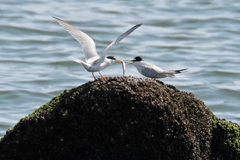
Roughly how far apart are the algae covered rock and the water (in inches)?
157

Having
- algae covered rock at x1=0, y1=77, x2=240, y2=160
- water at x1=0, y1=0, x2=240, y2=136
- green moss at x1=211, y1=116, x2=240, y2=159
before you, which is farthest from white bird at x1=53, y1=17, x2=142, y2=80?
water at x1=0, y1=0, x2=240, y2=136

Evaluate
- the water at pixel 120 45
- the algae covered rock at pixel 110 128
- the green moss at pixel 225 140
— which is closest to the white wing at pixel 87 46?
the algae covered rock at pixel 110 128

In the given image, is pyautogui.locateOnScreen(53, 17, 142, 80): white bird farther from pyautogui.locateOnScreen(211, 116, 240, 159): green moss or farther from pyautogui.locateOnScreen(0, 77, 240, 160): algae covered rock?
pyautogui.locateOnScreen(211, 116, 240, 159): green moss

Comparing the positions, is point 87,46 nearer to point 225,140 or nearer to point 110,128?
point 110,128

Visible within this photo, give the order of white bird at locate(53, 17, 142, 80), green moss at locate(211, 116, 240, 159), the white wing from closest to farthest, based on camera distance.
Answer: green moss at locate(211, 116, 240, 159), white bird at locate(53, 17, 142, 80), the white wing

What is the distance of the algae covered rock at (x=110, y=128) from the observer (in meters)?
4.97

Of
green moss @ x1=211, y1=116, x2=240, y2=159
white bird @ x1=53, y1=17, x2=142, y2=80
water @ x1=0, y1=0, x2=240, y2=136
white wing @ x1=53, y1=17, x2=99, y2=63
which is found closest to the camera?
green moss @ x1=211, y1=116, x2=240, y2=159

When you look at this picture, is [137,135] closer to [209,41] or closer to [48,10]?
[209,41]

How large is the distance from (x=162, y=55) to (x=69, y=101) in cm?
989

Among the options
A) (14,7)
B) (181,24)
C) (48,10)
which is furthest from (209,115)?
(14,7)

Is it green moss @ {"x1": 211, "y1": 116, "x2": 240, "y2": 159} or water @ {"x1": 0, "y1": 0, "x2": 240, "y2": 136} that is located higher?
water @ {"x1": 0, "y1": 0, "x2": 240, "y2": 136}

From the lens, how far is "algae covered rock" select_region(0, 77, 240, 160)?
497 centimetres

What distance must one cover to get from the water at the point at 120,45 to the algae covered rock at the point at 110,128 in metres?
3.98

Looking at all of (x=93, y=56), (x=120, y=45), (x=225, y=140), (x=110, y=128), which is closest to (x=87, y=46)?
(x=93, y=56)
